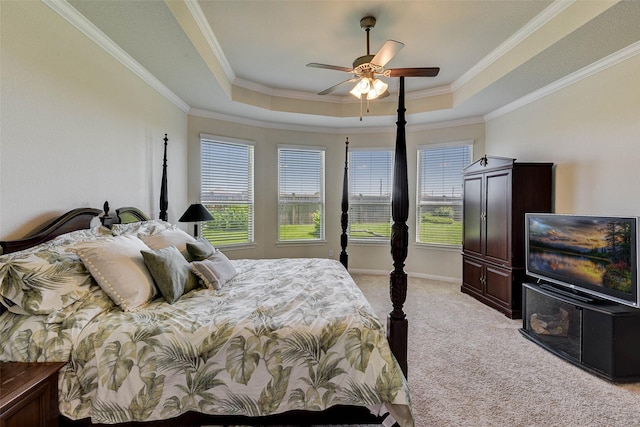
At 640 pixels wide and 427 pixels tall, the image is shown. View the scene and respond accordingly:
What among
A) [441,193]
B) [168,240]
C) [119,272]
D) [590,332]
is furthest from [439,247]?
[119,272]

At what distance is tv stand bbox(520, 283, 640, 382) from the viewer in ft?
7.30

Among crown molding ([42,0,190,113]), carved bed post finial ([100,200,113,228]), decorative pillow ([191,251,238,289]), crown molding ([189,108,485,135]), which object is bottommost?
decorative pillow ([191,251,238,289])

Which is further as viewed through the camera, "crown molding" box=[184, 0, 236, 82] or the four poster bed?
"crown molding" box=[184, 0, 236, 82]

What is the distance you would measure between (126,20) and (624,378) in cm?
465

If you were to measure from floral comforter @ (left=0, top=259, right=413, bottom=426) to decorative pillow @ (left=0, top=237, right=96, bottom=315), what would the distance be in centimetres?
7

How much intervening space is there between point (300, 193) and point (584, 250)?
12.7 feet

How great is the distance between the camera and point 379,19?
2666 mm

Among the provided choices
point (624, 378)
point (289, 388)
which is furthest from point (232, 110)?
point (624, 378)

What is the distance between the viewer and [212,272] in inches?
88.4

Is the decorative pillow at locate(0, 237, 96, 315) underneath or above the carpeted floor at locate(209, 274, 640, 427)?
above

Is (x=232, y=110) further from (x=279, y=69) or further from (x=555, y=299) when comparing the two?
(x=555, y=299)

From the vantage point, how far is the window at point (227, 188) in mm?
4488

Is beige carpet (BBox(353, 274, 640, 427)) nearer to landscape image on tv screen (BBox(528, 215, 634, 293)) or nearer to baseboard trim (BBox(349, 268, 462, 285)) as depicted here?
landscape image on tv screen (BBox(528, 215, 634, 293))

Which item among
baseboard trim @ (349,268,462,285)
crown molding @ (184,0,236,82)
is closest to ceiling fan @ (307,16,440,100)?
crown molding @ (184,0,236,82)
